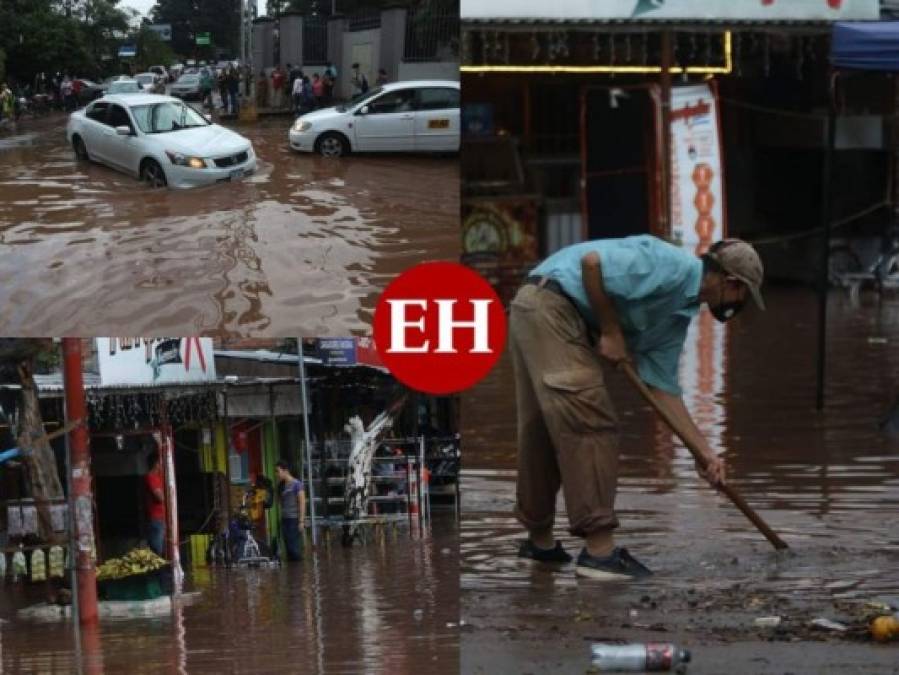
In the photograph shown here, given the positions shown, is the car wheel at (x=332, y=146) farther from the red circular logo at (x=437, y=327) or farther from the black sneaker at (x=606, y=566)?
the black sneaker at (x=606, y=566)

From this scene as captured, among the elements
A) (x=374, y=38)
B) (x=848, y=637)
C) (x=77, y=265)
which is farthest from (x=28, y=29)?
(x=848, y=637)

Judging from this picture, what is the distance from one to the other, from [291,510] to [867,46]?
2604 mm

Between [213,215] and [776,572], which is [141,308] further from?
[776,572]

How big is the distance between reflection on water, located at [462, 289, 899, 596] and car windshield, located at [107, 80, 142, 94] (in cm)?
138

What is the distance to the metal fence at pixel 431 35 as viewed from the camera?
3102 millimetres

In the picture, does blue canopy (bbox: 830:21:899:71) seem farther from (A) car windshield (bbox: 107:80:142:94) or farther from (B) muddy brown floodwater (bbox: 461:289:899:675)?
(A) car windshield (bbox: 107:80:142:94)

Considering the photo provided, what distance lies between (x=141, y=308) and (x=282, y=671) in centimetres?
77

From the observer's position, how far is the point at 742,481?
482 centimetres

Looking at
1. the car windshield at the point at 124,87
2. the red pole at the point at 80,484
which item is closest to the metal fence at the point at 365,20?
the car windshield at the point at 124,87

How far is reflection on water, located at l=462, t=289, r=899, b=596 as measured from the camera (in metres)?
3.92

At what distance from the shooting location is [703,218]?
530cm

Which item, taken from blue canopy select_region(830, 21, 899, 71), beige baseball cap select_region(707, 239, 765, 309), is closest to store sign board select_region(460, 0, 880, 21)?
blue canopy select_region(830, 21, 899, 71)

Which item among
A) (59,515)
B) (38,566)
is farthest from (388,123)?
(38,566)

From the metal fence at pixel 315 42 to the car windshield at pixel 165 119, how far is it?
271 mm
